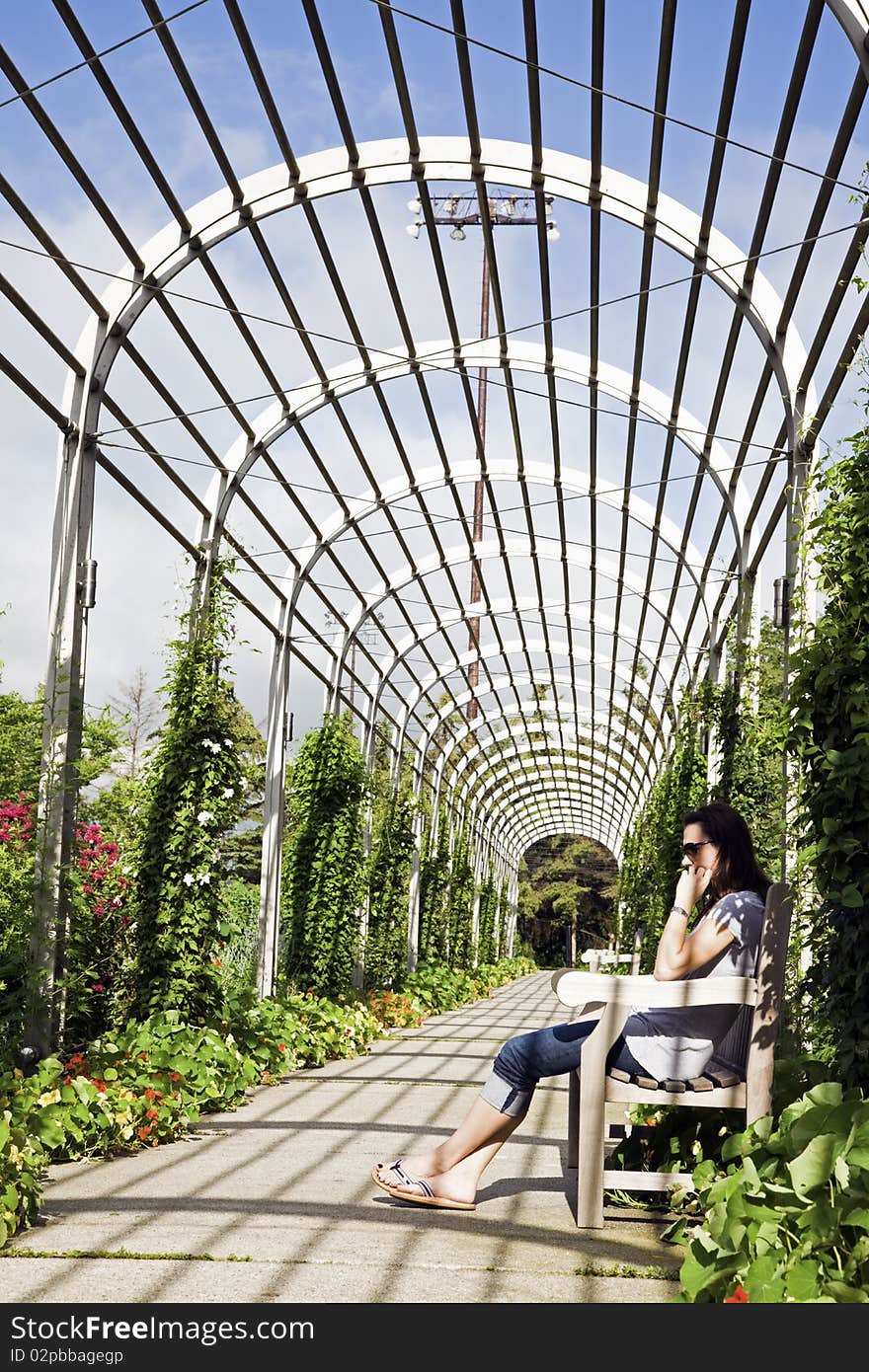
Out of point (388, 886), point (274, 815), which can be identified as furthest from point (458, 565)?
point (388, 886)

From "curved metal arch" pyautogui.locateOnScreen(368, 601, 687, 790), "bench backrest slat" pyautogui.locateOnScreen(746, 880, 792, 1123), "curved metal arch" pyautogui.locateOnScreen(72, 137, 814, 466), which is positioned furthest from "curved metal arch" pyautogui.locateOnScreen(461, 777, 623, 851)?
"bench backrest slat" pyautogui.locateOnScreen(746, 880, 792, 1123)

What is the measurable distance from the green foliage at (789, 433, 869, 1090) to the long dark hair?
402 millimetres

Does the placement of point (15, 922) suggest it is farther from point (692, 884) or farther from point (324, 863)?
point (324, 863)

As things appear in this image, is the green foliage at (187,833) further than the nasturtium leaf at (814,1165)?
Yes

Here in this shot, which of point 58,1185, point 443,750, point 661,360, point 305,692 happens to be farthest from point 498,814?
point 58,1185

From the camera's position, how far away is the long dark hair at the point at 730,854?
412cm

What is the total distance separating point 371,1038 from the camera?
36.4 feet

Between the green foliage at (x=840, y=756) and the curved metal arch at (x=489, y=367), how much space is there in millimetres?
5967

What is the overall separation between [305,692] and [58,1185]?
35.8ft

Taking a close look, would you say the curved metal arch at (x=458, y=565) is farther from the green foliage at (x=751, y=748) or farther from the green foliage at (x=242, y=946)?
the green foliage at (x=751, y=748)

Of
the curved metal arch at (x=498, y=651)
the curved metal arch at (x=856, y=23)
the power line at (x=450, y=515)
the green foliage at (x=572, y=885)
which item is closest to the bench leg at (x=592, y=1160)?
the curved metal arch at (x=856, y=23)

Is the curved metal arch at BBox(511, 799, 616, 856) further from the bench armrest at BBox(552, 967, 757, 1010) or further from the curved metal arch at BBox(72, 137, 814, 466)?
Result: the bench armrest at BBox(552, 967, 757, 1010)

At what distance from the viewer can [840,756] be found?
3.46 m
